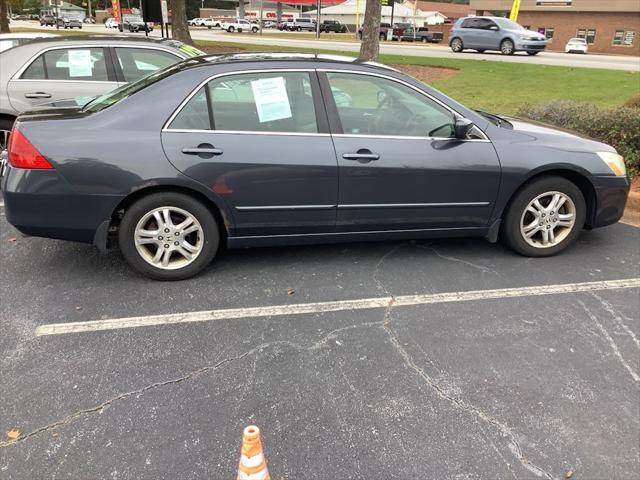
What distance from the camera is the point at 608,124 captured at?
6570mm

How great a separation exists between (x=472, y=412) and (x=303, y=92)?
2.48 m

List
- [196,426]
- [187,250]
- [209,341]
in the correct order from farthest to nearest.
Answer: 1. [187,250]
2. [209,341]
3. [196,426]

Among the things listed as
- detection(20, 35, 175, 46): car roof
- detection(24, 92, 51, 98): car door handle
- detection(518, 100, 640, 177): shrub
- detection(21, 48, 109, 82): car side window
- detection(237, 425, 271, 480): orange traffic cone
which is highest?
detection(20, 35, 175, 46): car roof

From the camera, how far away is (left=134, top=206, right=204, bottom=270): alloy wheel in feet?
12.6

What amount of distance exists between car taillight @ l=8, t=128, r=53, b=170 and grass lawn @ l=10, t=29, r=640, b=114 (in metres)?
7.46

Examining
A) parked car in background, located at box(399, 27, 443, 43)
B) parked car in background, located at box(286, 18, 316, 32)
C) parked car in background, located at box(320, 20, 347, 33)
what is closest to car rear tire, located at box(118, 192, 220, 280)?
parked car in background, located at box(399, 27, 443, 43)

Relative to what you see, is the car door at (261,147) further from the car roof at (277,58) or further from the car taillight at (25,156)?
the car taillight at (25,156)

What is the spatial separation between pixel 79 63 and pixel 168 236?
3694mm

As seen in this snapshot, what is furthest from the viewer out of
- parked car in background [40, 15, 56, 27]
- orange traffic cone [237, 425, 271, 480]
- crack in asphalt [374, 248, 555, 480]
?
parked car in background [40, 15, 56, 27]

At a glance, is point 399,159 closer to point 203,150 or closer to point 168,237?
point 203,150

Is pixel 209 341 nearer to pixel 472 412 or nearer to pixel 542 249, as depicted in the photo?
pixel 472 412

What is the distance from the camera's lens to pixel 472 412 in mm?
2721

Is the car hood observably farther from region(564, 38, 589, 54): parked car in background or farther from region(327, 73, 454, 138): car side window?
region(564, 38, 589, 54): parked car in background

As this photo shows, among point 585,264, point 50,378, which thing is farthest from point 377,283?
point 50,378
